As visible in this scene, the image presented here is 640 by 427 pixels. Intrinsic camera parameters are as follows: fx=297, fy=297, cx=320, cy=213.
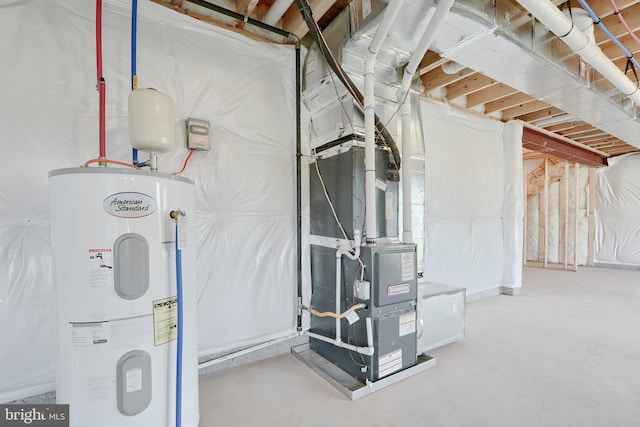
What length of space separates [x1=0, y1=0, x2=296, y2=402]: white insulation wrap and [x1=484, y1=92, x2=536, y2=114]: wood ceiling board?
→ 288cm

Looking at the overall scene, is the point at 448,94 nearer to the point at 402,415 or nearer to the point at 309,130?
the point at 309,130

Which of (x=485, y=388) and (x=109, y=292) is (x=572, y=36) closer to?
(x=485, y=388)

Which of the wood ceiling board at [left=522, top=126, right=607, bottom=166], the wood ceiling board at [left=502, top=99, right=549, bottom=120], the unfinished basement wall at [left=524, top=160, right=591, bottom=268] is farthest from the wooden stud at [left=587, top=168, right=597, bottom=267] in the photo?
the wood ceiling board at [left=502, top=99, right=549, bottom=120]

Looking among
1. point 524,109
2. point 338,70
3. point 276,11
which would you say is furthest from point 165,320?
point 524,109

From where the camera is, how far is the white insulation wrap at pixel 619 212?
19.3ft

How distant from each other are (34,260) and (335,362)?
200 cm

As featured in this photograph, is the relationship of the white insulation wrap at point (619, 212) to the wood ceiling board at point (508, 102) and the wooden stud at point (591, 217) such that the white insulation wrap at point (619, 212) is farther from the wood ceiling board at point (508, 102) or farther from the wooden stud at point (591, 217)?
the wood ceiling board at point (508, 102)

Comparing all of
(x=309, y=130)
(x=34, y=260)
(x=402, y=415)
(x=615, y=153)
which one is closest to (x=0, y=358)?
(x=34, y=260)

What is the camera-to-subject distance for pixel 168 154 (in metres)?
2.00

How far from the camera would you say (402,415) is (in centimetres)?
168

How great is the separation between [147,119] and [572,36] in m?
2.52

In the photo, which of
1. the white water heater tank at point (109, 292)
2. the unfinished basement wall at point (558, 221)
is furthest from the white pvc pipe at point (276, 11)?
the unfinished basement wall at point (558, 221)

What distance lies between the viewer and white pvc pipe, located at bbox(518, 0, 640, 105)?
1639 millimetres

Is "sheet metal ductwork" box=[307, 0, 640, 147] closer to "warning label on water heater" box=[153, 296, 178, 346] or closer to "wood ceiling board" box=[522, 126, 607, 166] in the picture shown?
"warning label on water heater" box=[153, 296, 178, 346]
